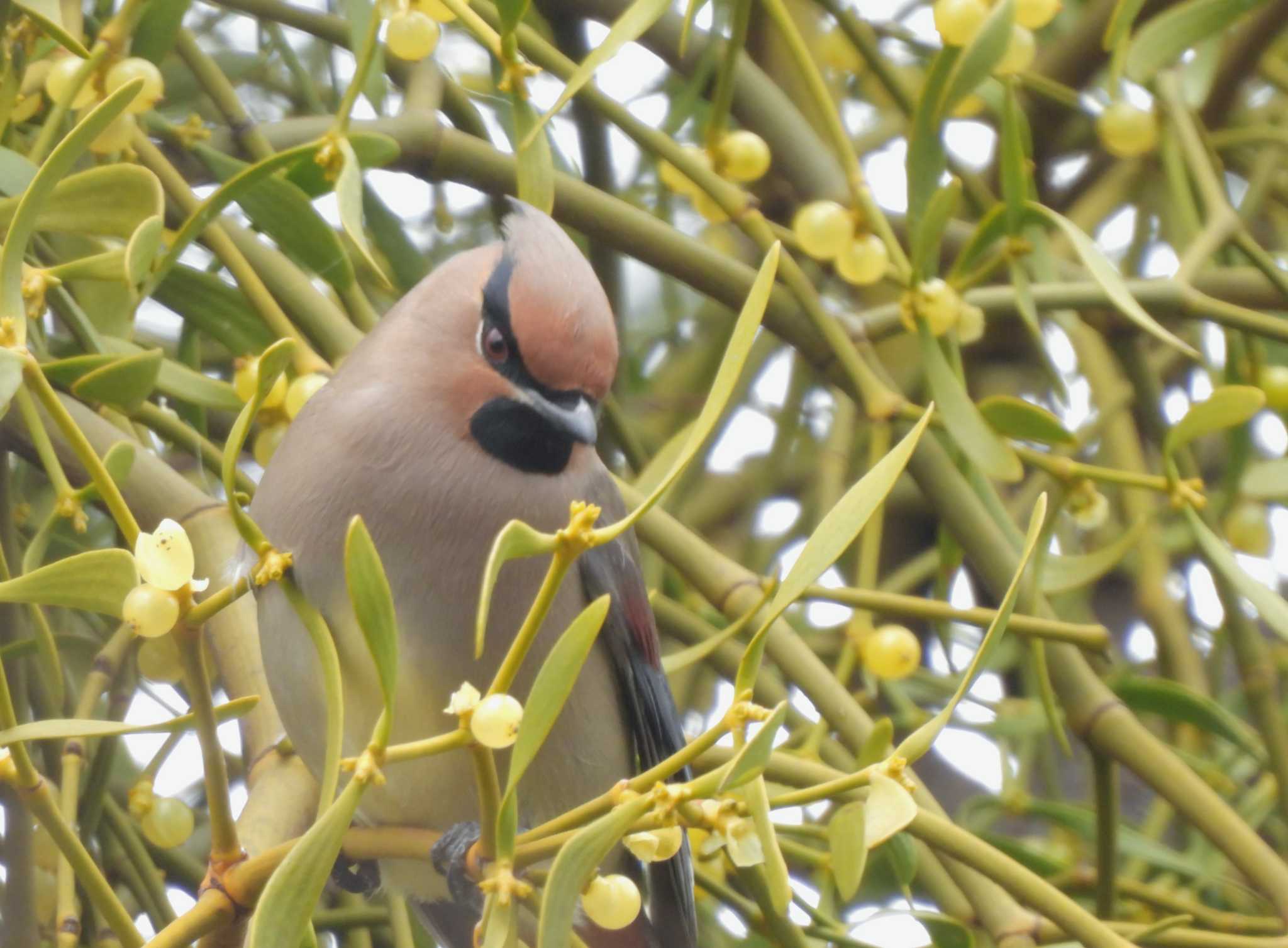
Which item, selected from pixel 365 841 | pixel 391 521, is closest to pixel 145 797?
pixel 391 521

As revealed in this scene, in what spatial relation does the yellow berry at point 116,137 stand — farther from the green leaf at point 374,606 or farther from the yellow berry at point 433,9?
the green leaf at point 374,606

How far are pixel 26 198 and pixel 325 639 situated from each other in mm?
268

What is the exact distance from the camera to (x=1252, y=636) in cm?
174

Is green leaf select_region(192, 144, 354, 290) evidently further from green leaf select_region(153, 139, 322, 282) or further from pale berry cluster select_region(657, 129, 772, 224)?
pale berry cluster select_region(657, 129, 772, 224)

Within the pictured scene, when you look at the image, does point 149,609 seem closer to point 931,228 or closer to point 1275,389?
point 931,228

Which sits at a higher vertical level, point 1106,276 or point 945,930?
point 1106,276

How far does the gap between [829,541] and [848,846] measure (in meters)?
0.19

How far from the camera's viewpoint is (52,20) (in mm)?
1125

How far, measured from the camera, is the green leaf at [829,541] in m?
0.82

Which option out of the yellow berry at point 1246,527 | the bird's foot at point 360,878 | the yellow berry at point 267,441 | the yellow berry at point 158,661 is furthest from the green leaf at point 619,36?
the yellow berry at point 1246,527

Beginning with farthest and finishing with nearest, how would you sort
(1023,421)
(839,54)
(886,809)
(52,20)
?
1. (839,54)
2. (1023,421)
3. (52,20)
4. (886,809)

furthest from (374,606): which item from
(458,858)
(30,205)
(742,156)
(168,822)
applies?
(742,156)

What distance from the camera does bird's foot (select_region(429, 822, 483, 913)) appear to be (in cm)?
133

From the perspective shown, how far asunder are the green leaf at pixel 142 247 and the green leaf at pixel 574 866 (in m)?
0.43
